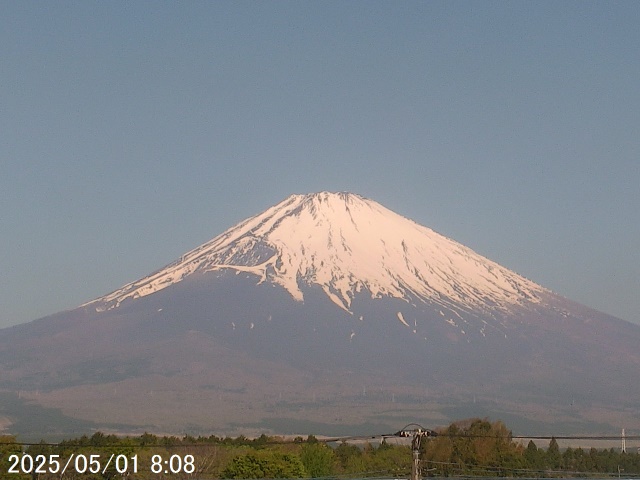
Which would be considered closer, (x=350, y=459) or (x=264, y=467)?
(x=264, y=467)

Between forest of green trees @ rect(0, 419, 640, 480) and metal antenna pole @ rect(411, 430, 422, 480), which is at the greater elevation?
forest of green trees @ rect(0, 419, 640, 480)

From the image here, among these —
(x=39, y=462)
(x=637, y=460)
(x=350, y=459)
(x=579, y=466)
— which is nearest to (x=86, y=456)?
(x=39, y=462)

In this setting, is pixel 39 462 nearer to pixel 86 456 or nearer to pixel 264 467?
pixel 86 456

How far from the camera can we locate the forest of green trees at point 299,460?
343 feet

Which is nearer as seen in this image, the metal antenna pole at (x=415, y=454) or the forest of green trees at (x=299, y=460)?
the metal antenna pole at (x=415, y=454)

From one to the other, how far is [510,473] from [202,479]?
27398mm

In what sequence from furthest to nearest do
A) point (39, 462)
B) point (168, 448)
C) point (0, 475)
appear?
1. point (168, 448)
2. point (39, 462)
3. point (0, 475)

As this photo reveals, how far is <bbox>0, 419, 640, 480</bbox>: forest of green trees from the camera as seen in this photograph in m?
104

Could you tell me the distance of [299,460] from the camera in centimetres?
11506

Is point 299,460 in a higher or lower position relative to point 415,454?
higher

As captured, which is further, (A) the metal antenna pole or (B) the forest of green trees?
(B) the forest of green trees

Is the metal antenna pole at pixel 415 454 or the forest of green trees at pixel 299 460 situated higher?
the forest of green trees at pixel 299 460

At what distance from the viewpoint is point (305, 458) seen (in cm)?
12156

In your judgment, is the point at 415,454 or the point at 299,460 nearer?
the point at 415,454
